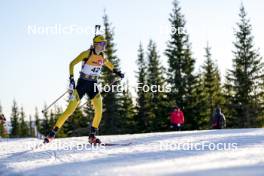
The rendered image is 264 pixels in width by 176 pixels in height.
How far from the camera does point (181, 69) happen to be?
4344cm

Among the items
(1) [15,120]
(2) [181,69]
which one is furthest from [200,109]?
(1) [15,120]

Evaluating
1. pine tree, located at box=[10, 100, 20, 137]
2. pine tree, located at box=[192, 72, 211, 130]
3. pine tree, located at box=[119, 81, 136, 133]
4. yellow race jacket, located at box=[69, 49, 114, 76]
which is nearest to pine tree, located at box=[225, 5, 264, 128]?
pine tree, located at box=[192, 72, 211, 130]

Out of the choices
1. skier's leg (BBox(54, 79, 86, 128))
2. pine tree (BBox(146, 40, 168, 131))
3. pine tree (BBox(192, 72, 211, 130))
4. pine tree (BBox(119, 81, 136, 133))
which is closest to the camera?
skier's leg (BBox(54, 79, 86, 128))

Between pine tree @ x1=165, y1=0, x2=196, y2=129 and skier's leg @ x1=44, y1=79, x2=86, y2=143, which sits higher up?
pine tree @ x1=165, y1=0, x2=196, y2=129

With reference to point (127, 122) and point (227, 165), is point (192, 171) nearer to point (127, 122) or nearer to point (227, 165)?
point (227, 165)

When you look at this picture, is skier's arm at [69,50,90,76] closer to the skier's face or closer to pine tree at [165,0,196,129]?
the skier's face

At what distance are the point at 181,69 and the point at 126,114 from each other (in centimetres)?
864

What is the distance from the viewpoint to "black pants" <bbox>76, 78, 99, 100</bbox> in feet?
30.7

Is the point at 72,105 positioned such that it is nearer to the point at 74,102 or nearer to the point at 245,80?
the point at 74,102

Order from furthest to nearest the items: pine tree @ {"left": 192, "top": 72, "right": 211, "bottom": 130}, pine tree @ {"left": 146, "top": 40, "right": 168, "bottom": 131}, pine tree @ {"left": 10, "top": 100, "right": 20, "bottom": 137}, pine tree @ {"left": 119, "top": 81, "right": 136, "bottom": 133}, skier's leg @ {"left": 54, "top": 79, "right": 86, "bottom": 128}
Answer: pine tree @ {"left": 10, "top": 100, "right": 20, "bottom": 137}, pine tree @ {"left": 119, "top": 81, "right": 136, "bottom": 133}, pine tree @ {"left": 146, "top": 40, "right": 168, "bottom": 131}, pine tree @ {"left": 192, "top": 72, "right": 211, "bottom": 130}, skier's leg @ {"left": 54, "top": 79, "right": 86, "bottom": 128}

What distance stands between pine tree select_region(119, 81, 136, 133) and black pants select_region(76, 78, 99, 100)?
1513 inches

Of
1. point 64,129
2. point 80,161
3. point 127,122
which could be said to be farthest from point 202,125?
point 80,161

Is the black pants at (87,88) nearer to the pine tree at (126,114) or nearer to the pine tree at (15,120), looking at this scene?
the pine tree at (126,114)

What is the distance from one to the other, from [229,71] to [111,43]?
12.1m
